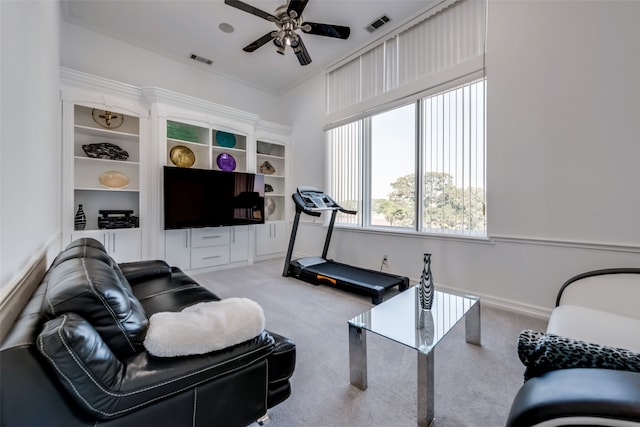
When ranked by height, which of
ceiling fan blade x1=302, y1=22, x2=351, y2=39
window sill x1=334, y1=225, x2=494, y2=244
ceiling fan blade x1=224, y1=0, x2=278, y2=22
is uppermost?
ceiling fan blade x1=302, y1=22, x2=351, y2=39

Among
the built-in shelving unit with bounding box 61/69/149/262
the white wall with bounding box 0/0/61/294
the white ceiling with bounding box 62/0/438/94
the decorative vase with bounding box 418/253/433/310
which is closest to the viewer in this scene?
the white wall with bounding box 0/0/61/294

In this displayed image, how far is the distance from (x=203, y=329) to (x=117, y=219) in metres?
3.44

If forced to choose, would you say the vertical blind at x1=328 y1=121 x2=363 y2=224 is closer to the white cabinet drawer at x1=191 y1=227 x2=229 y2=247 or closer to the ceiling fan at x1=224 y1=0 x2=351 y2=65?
the ceiling fan at x1=224 y1=0 x2=351 y2=65

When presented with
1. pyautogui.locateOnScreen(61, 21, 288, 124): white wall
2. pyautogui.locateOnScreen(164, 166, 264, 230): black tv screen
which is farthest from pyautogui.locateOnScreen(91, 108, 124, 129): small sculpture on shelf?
pyautogui.locateOnScreen(164, 166, 264, 230): black tv screen

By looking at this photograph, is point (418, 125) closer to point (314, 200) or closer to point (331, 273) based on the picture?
point (314, 200)

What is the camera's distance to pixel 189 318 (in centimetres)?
108

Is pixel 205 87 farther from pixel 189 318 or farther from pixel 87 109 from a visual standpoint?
pixel 189 318

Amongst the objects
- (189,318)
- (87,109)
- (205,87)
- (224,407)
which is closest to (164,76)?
(205,87)

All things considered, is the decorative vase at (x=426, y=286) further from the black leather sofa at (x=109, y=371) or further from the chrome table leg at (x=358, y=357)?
the black leather sofa at (x=109, y=371)

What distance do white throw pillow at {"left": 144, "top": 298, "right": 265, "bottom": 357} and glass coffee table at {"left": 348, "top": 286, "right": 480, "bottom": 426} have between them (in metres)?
0.75

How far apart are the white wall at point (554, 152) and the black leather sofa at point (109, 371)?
2.59 metres

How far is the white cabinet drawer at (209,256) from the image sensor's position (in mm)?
4176

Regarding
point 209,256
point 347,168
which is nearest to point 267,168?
point 347,168

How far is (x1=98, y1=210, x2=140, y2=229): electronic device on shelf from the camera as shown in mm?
3525
